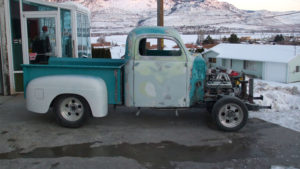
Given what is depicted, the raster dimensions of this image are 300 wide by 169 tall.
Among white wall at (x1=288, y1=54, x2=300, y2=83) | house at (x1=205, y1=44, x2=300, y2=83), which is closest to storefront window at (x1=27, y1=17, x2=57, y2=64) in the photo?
house at (x1=205, y1=44, x2=300, y2=83)

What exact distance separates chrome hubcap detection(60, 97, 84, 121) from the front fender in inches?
9.4

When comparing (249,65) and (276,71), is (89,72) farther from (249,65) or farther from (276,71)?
(249,65)

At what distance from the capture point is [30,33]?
912 cm

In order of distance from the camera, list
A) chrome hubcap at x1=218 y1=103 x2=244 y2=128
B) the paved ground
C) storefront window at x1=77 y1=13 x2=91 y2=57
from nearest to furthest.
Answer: the paved ground → chrome hubcap at x1=218 y1=103 x2=244 y2=128 → storefront window at x1=77 y1=13 x2=91 y2=57

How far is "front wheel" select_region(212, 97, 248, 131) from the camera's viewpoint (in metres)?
5.84

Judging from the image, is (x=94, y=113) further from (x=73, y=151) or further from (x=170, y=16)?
(x=170, y=16)

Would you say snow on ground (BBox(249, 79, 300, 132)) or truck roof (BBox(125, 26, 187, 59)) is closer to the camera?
truck roof (BBox(125, 26, 187, 59))

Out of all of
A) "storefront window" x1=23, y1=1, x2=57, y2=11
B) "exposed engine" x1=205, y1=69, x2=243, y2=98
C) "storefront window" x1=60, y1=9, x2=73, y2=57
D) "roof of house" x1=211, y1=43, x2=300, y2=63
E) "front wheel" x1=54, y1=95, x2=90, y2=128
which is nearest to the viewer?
"front wheel" x1=54, y1=95, x2=90, y2=128

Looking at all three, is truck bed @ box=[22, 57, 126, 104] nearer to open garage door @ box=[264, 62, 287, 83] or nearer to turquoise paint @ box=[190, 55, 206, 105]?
turquoise paint @ box=[190, 55, 206, 105]

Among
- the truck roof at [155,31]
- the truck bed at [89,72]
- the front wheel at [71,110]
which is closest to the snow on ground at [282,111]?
the truck roof at [155,31]

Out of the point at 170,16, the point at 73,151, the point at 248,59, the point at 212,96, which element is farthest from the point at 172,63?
the point at 170,16

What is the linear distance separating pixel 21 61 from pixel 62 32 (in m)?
1.52

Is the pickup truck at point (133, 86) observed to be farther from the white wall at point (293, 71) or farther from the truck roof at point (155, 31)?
the white wall at point (293, 71)

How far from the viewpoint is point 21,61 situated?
9164 mm
